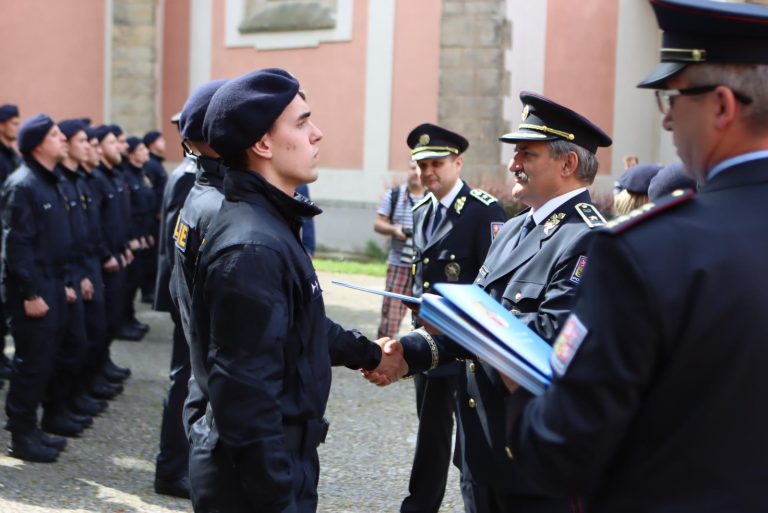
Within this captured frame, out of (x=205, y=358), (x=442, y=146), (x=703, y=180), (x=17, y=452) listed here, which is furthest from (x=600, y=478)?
(x=17, y=452)

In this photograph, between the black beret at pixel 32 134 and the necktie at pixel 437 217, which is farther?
the black beret at pixel 32 134

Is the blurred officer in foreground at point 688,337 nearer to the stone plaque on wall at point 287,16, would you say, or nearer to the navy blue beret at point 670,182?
the navy blue beret at point 670,182

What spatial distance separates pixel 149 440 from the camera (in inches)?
264

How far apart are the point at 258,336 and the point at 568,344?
3.35ft

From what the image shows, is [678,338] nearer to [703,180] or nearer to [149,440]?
[703,180]

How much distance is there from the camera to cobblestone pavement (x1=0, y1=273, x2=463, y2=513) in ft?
18.0

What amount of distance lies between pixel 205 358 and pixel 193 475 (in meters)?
0.33

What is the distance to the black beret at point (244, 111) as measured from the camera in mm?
2969

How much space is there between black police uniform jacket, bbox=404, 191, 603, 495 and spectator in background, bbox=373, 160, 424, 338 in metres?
2.92

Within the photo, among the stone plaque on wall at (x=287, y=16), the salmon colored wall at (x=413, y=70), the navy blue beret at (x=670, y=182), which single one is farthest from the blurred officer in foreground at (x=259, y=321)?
the stone plaque on wall at (x=287, y=16)

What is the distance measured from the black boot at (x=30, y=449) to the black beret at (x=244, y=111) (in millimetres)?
3728

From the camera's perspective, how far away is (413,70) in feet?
56.6

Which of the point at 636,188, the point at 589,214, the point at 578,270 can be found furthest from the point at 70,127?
the point at 578,270

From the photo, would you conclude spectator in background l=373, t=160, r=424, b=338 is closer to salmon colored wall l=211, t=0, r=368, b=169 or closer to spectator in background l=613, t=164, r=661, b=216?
spectator in background l=613, t=164, r=661, b=216
